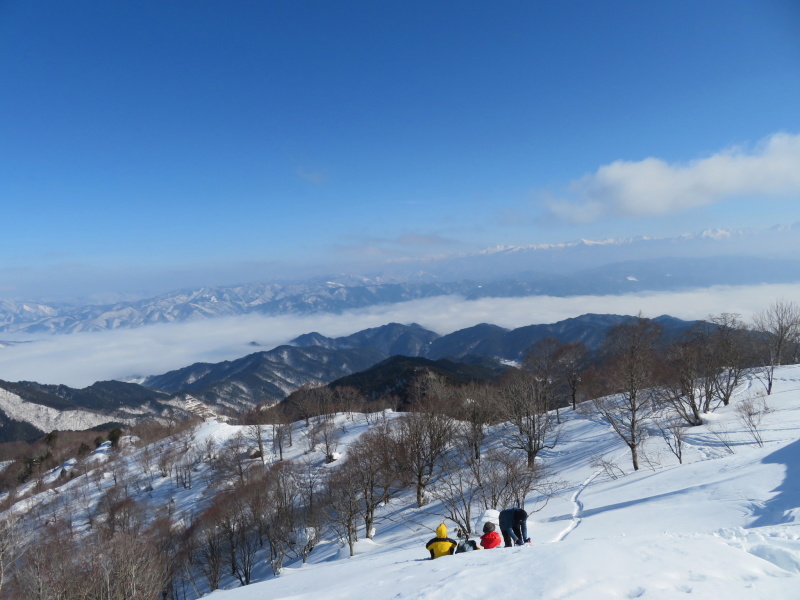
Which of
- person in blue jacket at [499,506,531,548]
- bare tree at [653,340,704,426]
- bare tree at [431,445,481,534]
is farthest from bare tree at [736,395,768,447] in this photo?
person in blue jacket at [499,506,531,548]

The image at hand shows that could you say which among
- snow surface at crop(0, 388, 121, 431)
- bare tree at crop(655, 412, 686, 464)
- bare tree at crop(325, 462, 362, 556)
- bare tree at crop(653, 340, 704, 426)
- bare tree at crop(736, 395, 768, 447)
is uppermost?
bare tree at crop(653, 340, 704, 426)

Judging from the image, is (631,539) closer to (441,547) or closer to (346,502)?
(441,547)

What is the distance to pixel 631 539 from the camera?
9.27 m

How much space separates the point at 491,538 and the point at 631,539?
4140 millimetres

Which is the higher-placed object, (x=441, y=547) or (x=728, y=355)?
(x=728, y=355)

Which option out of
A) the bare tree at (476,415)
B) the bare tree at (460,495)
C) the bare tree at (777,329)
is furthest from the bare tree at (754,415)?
the bare tree at (476,415)

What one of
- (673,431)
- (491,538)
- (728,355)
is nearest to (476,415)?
(673,431)

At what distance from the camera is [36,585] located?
21.2m

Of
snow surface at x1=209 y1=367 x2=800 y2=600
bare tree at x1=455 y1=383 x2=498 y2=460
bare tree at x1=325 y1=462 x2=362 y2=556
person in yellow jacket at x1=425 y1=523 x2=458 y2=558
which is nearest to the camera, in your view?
snow surface at x1=209 y1=367 x2=800 y2=600

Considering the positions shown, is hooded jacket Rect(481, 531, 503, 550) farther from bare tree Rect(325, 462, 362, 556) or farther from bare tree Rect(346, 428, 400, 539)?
bare tree Rect(346, 428, 400, 539)

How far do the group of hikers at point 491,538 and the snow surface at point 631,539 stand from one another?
0.60 m

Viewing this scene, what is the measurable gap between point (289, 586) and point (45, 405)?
754 ft

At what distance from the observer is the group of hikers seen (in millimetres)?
11836

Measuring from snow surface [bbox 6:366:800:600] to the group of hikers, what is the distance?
596 mm
